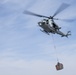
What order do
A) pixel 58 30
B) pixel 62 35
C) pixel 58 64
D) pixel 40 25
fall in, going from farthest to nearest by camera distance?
1. pixel 62 35
2. pixel 58 30
3. pixel 40 25
4. pixel 58 64

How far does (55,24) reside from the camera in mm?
61562

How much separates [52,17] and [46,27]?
4.06m

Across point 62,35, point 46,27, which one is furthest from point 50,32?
point 62,35

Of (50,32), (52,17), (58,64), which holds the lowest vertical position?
(58,64)

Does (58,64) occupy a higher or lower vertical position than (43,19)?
lower

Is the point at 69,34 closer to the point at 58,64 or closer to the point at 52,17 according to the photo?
the point at 52,17

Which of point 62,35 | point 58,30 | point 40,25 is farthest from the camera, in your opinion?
point 62,35

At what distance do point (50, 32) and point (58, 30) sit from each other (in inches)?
132

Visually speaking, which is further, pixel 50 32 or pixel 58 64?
pixel 50 32

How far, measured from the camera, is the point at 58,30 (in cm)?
→ 6306

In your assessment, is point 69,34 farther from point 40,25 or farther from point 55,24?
point 40,25

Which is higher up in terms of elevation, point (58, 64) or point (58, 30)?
point (58, 30)

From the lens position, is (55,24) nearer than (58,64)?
No

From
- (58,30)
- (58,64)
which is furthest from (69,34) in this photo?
(58,64)
